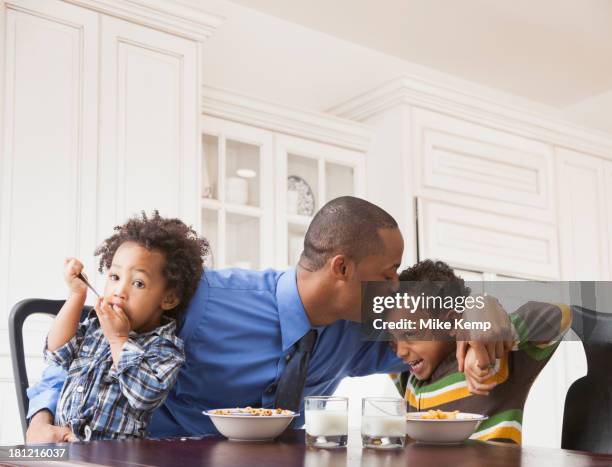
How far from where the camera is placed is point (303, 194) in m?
3.99

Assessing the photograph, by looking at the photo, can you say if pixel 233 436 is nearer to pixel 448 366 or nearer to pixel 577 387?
pixel 448 366

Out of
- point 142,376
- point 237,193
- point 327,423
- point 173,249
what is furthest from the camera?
point 237,193

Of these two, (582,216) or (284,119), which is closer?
(284,119)

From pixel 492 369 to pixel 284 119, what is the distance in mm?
2681

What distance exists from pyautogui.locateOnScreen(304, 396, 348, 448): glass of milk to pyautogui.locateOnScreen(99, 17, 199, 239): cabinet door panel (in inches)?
79.9

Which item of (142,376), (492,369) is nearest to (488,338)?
(492,369)

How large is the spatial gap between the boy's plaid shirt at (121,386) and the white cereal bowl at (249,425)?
0.60ft

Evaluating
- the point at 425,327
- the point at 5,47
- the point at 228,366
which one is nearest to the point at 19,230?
the point at 5,47

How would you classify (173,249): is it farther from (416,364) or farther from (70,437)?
(416,364)

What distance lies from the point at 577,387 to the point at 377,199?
2748 mm

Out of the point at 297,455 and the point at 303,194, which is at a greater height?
the point at 303,194

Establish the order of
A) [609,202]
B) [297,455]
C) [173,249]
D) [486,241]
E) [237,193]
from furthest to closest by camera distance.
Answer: [609,202]
[486,241]
[237,193]
[173,249]
[297,455]

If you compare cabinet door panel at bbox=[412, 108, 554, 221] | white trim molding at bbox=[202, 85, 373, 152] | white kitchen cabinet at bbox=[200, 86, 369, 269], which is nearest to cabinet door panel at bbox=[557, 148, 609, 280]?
cabinet door panel at bbox=[412, 108, 554, 221]

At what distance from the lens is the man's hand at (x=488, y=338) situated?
4.49 ft
